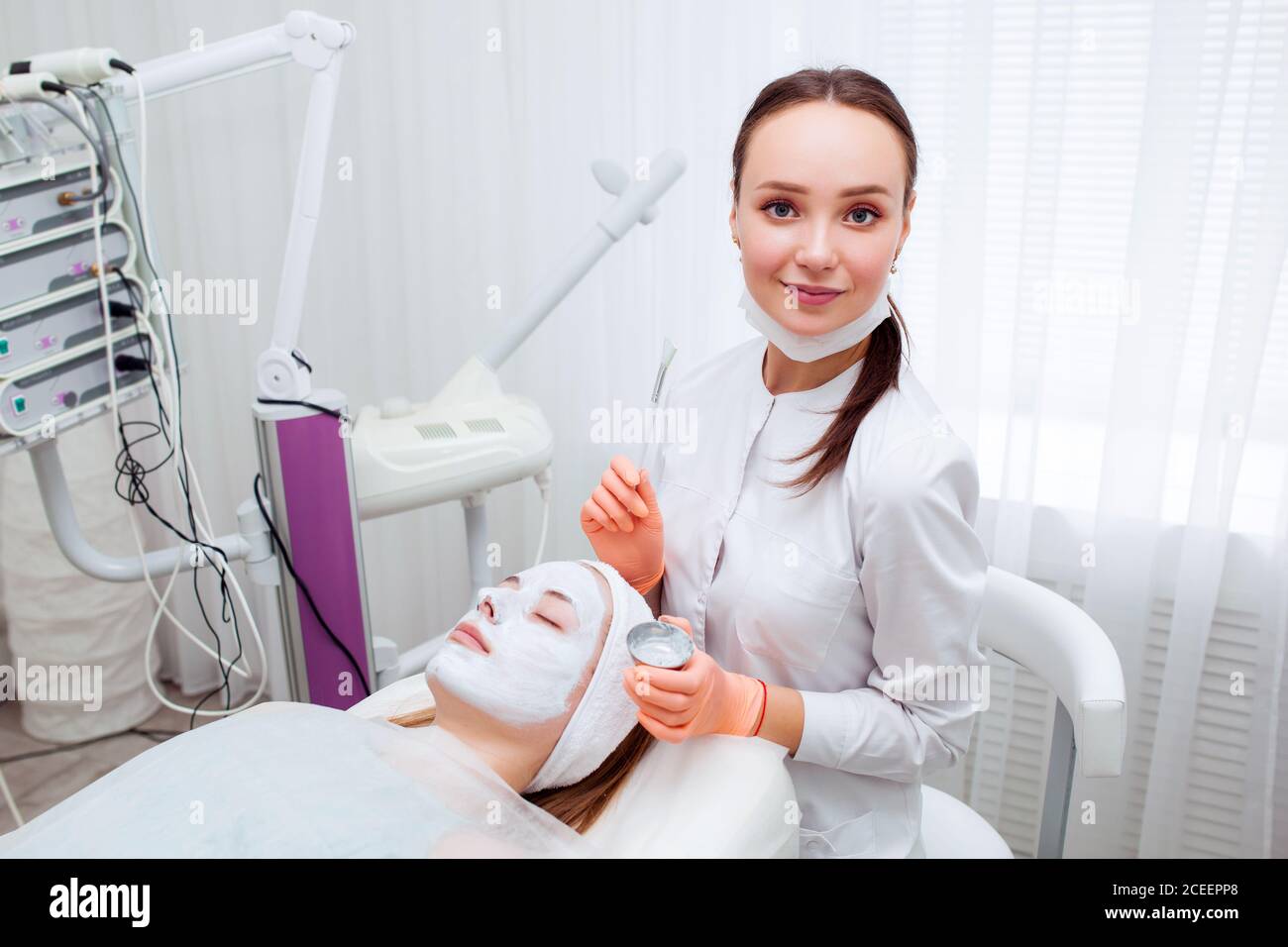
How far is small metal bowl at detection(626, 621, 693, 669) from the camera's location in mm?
933

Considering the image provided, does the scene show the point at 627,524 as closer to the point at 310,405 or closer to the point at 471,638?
the point at 471,638

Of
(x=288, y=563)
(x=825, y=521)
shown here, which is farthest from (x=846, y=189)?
(x=288, y=563)

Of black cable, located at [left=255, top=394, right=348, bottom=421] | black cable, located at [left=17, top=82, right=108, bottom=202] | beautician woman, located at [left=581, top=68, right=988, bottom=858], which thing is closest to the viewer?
beautician woman, located at [left=581, top=68, right=988, bottom=858]

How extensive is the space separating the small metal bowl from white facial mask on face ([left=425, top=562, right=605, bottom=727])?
0.07 meters

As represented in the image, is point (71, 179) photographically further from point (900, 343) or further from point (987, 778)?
point (987, 778)

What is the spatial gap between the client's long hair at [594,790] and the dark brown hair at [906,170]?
34cm

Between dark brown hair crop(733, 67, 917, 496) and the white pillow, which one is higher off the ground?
dark brown hair crop(733, 67, 917, 496)

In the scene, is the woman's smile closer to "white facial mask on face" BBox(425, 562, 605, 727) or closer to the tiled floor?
"white facial mask on face" BBox(425, 562, 605, 727)

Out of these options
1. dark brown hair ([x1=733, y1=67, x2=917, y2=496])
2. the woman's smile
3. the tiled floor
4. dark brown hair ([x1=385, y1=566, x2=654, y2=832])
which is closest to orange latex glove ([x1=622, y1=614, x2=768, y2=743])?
dark brown hair ([x1=385, y1=566, x2=654, y2=832])

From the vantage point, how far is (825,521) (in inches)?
41.6

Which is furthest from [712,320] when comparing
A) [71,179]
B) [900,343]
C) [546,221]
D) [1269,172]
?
[71,179]

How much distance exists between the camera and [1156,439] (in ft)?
5.13

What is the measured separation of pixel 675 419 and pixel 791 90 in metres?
0.42

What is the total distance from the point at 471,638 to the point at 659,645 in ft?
0.74
